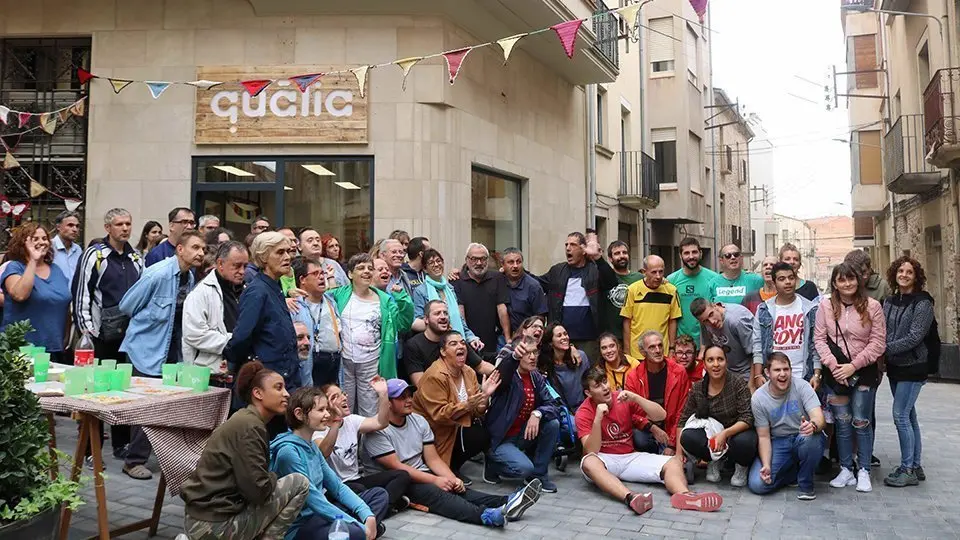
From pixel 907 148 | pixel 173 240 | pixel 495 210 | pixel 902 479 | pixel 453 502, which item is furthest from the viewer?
pixel 907 148

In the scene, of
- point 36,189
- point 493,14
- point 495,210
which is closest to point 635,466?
point 495,210

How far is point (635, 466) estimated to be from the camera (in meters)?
6.35

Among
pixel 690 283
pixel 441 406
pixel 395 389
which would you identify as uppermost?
pixel 690 283

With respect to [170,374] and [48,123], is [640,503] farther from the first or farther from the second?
[48,123]

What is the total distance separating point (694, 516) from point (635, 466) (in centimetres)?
87

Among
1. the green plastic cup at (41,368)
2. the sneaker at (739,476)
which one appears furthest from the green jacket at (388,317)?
the sneaker at (739,476)

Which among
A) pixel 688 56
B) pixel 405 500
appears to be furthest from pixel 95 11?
pixel 688 56

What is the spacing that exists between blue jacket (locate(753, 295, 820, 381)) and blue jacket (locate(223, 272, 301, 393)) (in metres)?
4.16

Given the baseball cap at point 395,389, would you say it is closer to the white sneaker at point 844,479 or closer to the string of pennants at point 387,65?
the white sneaker at point 844,479

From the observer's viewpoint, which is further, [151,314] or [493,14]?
[493,14]

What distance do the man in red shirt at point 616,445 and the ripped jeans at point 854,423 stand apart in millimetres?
1379

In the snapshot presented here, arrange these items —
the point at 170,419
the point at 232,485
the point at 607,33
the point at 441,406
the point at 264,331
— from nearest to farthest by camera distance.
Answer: the point at 232,485 → the point at 170,419 → the point at 264,331 → the point at 441,406 → the point at 607,33

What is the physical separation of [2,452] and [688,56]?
23.5 m

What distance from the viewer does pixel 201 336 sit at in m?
5.12
